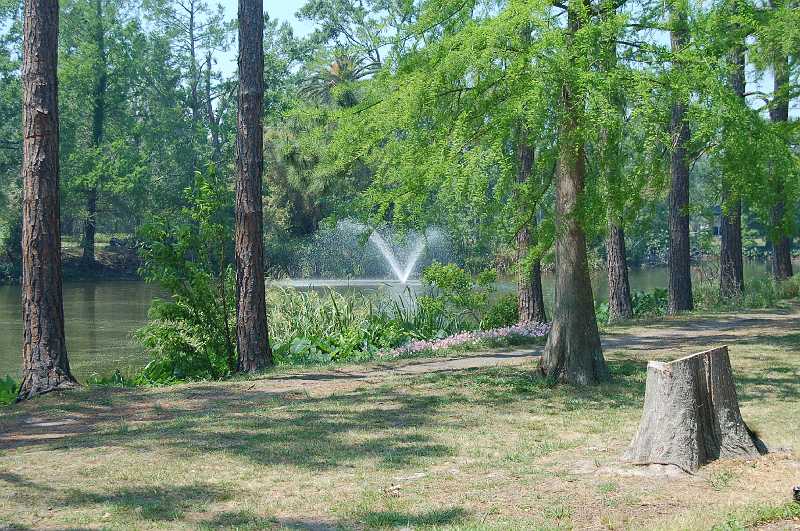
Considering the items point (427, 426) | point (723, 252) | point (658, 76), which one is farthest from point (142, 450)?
point (723, 252)

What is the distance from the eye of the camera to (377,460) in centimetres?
629

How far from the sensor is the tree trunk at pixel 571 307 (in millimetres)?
9055

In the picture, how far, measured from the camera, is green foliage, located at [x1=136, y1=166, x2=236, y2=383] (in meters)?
11.6

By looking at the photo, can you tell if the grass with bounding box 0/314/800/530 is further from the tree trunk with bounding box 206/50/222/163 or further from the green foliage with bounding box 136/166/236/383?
the tree trunk with bounding box 206/50/222/163

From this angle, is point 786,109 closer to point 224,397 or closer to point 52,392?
point 224,397

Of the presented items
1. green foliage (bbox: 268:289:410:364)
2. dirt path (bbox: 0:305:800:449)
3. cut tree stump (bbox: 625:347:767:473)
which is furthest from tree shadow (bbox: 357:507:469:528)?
green foliage (bbox: 268:289:410:364)

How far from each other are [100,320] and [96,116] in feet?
87.7

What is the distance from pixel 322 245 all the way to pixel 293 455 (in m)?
33.1

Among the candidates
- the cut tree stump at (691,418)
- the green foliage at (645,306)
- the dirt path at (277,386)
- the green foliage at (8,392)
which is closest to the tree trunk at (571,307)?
the dirt path at (277,386)

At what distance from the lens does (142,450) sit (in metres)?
6.70

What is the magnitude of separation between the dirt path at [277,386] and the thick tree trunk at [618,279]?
2151 mm

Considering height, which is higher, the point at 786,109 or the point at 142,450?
the point at 786,109

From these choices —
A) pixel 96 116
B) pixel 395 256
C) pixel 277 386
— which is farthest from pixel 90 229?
pixel 277 386

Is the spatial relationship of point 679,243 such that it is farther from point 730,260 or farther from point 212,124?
point 212,124
